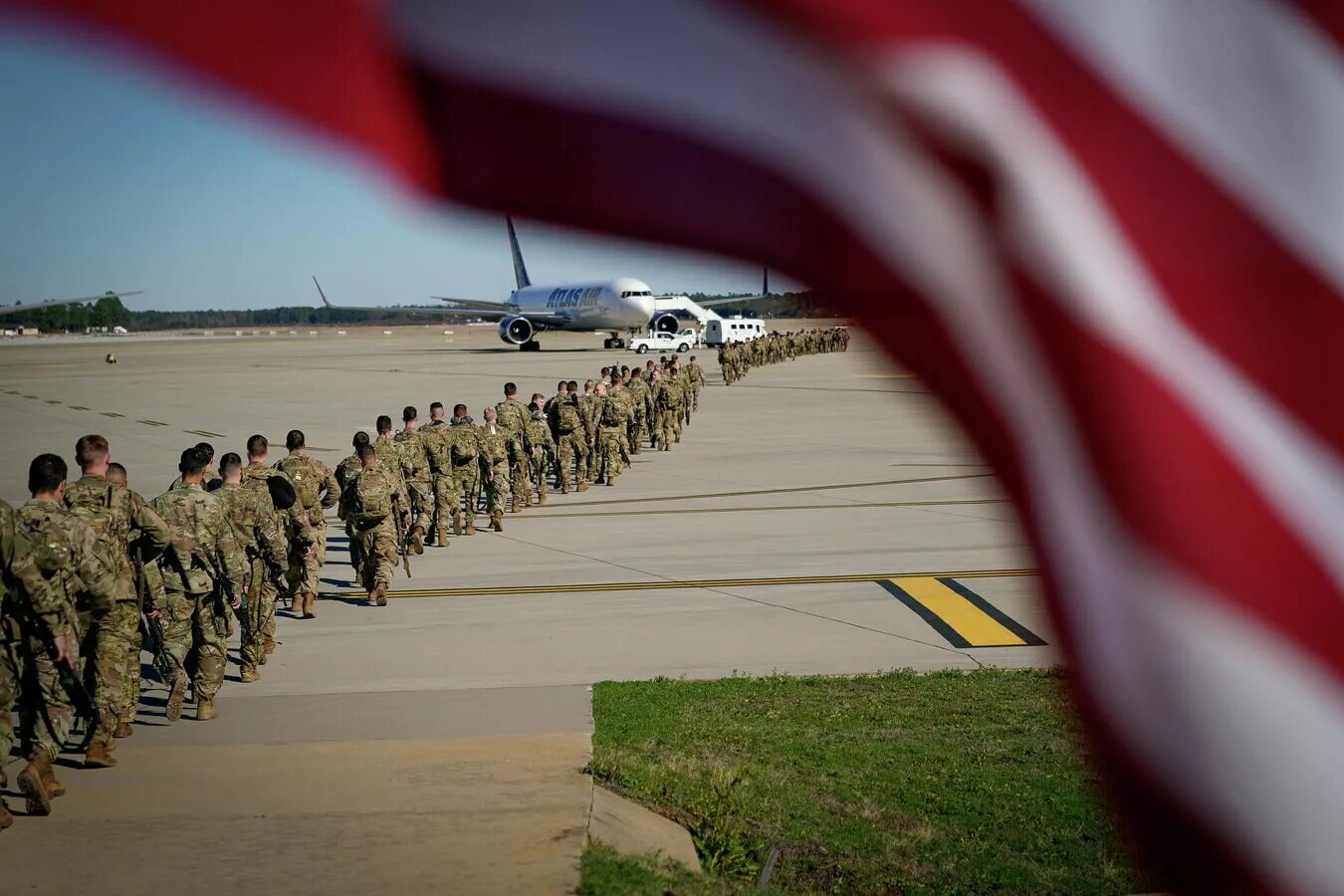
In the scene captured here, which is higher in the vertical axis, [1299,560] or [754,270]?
[754,270]

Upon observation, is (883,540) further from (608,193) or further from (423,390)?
(423,390)

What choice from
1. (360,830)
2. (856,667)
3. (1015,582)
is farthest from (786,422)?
(360,830)

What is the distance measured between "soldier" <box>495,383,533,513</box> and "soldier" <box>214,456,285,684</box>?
24.6ft

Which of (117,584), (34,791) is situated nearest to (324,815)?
(34,791)

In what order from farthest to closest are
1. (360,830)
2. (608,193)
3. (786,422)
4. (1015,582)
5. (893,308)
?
(786,422) < (1015,582) < (360,830) < (893,308) < (608,193)

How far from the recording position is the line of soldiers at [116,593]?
25.8ft

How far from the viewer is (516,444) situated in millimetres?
18969

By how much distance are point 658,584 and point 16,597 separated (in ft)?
23.3

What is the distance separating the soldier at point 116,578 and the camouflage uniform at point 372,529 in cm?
350

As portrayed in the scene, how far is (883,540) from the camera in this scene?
53.7 ft

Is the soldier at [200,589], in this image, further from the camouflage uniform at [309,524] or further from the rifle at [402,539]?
the rifle at [402,539]

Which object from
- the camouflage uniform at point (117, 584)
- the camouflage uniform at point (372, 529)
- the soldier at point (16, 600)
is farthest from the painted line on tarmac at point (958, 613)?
the soldier at point (16, 600)

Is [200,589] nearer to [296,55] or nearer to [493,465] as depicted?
[493,465]

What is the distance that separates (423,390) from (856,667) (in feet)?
107
